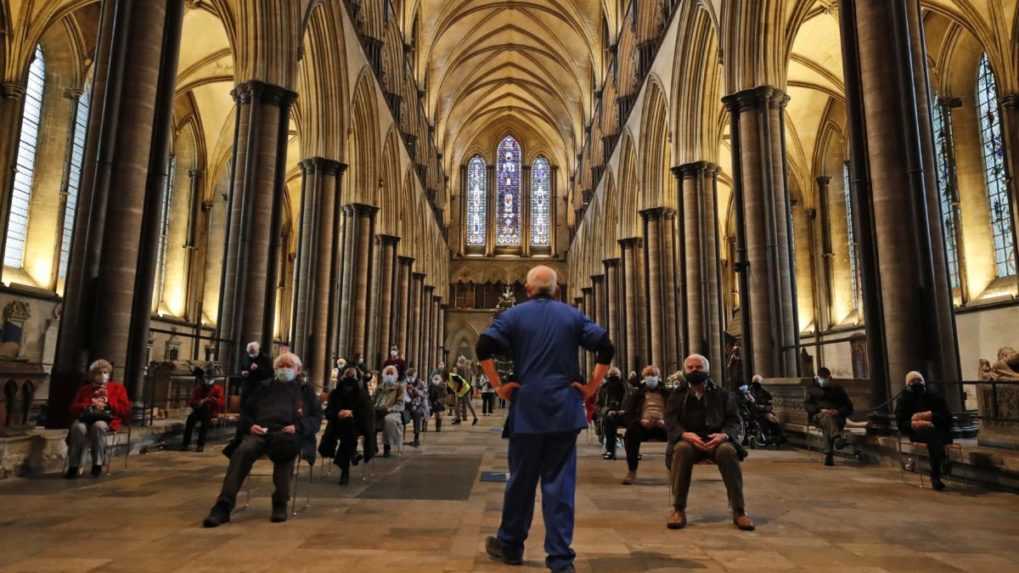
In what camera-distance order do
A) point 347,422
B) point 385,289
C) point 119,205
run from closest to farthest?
point 347,422
point 119,205
point 385,289

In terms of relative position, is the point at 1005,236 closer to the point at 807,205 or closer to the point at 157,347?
the point at 807,205

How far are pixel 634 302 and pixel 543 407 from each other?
20711 millimetres

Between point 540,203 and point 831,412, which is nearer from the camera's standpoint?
point 831,412

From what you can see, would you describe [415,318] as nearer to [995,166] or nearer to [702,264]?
[702,264]

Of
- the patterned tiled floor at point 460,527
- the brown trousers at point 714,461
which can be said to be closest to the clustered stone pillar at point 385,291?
the patterned tiled floor at point 460,527

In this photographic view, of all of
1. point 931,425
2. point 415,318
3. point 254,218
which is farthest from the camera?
point 415,318

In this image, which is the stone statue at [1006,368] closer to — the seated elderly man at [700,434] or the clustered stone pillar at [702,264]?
the seated elderly man at [700,434]

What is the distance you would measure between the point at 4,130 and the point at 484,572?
1726 cm

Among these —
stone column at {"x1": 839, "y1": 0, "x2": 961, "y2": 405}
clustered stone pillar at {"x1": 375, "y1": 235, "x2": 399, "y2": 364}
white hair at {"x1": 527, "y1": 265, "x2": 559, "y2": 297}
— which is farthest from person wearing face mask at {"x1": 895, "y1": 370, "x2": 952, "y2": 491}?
clustered stone pillar at {"x1": 375, "y1": 235, "x2": 399, "y2": 364}

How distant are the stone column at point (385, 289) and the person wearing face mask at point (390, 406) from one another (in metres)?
15.4

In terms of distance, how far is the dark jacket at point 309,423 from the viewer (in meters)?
4.43

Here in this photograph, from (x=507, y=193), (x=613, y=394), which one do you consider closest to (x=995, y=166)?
(x=613, y=394)

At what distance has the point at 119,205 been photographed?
7.68 meters

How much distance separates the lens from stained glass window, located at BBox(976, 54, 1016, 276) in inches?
633
